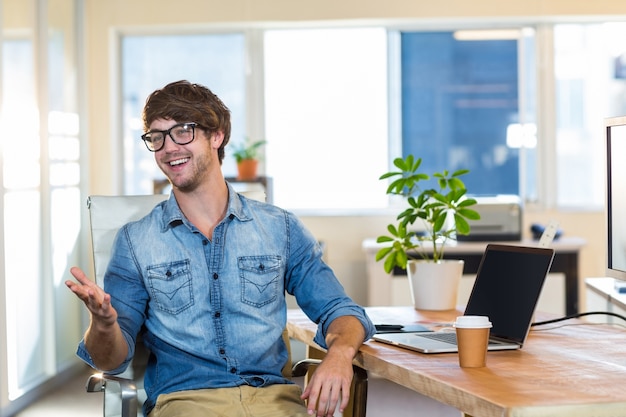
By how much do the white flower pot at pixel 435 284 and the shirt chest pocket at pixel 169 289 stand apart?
839mm

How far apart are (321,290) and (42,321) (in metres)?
2.99

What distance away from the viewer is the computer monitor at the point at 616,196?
2195 mm

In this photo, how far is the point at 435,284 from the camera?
2.69m

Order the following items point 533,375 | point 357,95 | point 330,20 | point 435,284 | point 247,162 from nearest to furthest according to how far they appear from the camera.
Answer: point 533,375
point 435,284
point 247,162
point 330,20
point 357,95

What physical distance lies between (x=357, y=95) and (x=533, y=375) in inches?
160

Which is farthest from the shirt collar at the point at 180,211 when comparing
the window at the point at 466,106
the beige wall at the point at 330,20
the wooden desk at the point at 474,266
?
the window at the point at 466,106

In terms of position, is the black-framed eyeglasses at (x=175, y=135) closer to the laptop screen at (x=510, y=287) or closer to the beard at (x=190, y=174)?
the beard at (x=190, y=174)

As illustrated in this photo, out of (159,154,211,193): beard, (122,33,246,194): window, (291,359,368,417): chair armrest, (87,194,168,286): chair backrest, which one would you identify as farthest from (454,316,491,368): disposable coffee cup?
(122,33,246,194): window

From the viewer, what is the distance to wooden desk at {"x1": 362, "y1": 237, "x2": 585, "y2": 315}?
15.4 feet

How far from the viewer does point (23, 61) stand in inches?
176

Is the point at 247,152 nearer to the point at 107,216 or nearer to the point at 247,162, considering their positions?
the point at 247,162

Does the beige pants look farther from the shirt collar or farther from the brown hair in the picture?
the brown hair

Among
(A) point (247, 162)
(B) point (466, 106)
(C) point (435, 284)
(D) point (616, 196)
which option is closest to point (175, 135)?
(C) point (435, 284)

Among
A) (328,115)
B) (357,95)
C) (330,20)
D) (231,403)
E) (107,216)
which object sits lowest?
(231,403)
